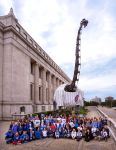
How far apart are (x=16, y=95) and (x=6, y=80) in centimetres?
262

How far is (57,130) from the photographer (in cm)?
1510

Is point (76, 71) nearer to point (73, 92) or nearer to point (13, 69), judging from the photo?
point (73, 92)

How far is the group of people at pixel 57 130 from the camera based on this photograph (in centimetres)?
1384

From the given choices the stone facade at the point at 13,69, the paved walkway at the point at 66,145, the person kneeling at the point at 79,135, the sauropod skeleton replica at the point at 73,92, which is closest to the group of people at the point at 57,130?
the person kneeling at the point at 79,135

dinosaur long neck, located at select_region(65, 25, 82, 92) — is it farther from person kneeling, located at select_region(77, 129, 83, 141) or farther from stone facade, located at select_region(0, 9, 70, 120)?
person kneeling, located at select_region(77, 129, 83, 141)

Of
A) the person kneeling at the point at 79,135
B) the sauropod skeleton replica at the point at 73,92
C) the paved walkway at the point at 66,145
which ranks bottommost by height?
the paved walkway at the point at 66,145

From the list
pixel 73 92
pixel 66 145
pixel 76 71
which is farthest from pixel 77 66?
pixel 66 145

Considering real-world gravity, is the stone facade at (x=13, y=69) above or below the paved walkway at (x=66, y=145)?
above

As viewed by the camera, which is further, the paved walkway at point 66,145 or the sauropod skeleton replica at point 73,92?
the sauropod skeleton replica at point 73,92

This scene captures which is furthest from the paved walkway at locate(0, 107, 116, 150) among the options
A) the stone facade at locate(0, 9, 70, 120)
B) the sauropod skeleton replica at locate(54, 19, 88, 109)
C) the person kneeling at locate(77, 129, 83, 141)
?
the stone facade at locate(0, 9, 70, 120)

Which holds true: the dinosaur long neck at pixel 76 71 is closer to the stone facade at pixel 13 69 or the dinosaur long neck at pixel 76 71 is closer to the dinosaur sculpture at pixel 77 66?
the dinosaur sculpture at pixel 77 66

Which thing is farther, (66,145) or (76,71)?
(76,71)

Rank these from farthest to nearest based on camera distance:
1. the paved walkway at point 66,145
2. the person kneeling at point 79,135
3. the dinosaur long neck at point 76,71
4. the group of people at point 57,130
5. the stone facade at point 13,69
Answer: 1. the stone facade at point 13,69
2. the dinosaur long neck at point 76,71
3. the person kneeling at point 79,135
4. the group of people at point 57,130
5. the paved walkway at point 66,145

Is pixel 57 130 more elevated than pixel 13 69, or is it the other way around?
pixel 13 69
